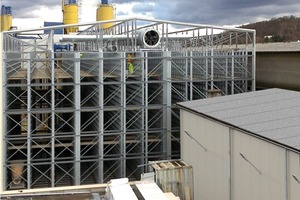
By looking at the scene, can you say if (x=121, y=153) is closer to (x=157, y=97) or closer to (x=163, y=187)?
(x=157, y=97)

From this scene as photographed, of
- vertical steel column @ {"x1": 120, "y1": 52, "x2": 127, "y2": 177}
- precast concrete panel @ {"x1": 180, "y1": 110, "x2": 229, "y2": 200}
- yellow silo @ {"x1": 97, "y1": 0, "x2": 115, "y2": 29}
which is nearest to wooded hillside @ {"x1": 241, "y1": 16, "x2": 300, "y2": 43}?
yellow silo @ {"x1": 97, "y1": 0, "x2": 115, "y2": 29}

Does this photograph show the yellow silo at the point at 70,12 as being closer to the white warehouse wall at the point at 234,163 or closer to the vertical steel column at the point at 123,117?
the vertical steel column at the point at 123,117

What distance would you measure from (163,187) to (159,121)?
8.30m

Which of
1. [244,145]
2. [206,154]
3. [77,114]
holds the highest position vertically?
[77,114]

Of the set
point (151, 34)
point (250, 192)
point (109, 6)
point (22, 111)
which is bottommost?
point (250, 192)

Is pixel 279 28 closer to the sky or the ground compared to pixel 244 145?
closer to the sky

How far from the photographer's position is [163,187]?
13.8 meters

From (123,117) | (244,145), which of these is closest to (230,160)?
(244,145)

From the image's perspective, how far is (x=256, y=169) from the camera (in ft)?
37.2

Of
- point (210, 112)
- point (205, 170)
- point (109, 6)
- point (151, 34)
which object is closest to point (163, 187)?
point (205, 170)

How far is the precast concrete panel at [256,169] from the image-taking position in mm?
10407

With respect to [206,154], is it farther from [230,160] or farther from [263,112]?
[263,112]

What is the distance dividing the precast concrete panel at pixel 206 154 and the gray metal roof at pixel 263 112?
1.45ft

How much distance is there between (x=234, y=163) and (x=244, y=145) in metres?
0.86
